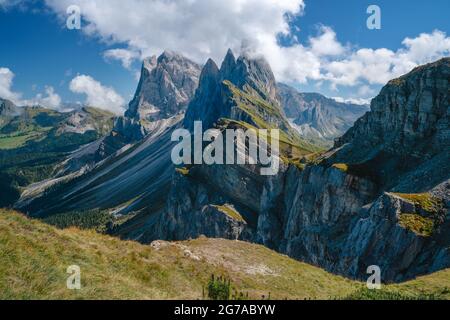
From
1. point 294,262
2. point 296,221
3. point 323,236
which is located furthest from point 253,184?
point 294,262

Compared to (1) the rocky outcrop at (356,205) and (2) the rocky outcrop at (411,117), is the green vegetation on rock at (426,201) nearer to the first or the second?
(1) the rocky outcrop at (356,205)

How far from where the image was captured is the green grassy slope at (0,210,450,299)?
17078 millimetres

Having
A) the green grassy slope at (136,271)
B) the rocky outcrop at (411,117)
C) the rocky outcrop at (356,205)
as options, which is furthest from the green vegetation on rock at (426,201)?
the green grassy slope at (136,271)

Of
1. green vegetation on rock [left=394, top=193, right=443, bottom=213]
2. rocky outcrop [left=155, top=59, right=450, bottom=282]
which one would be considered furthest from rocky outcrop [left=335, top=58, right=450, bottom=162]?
Result: green vegetation on rock [left=394, top=193, right=443, bottom=213]

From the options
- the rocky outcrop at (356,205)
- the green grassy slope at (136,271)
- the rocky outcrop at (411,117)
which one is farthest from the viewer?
the rocky outcrop at (411,117)

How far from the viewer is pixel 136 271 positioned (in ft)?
70.6

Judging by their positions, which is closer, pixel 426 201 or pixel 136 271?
pixel 136 271

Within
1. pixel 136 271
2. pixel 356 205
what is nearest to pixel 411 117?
pixel 356 205

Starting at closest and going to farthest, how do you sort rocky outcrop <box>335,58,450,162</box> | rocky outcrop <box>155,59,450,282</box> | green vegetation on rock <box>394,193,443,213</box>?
rocky outcrop <box>155,59,450,282</box> < green vegetation on rock <box>394,193,443,213</box> < rocky outcrop <box>335,58,450,162</box>

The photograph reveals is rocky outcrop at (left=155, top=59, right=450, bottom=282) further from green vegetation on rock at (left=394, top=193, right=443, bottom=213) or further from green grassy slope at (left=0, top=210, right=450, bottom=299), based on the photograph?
green grassy slope at (left=0, top=210, right=450, bottom=299)

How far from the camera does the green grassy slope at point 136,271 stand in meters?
17.1

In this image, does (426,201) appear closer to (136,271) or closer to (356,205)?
(356,205)
